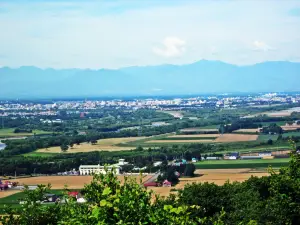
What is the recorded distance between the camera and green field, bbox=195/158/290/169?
3244cm

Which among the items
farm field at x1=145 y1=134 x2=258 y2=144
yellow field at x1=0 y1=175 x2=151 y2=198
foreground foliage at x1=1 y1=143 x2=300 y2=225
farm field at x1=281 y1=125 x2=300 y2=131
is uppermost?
foreground foliage at x1=1 y1=143 x2=300 y2=225

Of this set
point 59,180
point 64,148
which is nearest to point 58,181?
point 59,180

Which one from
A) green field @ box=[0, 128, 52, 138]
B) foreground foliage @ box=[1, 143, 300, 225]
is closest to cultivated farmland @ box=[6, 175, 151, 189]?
foreground foliage @ box=[1, 143, 300, 225]

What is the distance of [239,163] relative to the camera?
34125 mm

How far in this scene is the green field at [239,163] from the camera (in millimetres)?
32438

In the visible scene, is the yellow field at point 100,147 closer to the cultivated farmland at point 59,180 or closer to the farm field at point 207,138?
the farm field at point 207,138

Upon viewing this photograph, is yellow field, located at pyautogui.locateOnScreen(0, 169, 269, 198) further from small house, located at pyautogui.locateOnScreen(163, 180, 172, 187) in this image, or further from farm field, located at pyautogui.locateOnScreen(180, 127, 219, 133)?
farm field, located at pyautogui.locateOnScreen(180, 127, 219, 133)

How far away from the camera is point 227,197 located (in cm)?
1518

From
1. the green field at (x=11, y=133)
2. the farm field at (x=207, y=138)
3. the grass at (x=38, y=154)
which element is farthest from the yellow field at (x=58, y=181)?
the green field at (x=11, y=133)

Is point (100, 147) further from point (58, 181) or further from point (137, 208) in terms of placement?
point (137, 208)

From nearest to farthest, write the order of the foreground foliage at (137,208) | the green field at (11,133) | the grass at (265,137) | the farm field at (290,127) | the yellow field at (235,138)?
the foreground foliage at (137,208) → the grass at (265,137) → the yellow field at (235,138) → the farm field at (290,127) → the green field at (11,133)

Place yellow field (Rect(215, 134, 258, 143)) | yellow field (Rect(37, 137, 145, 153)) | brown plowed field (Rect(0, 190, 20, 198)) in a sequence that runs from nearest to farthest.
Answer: brown plowed field (Rect(0, 190, 20, 198)) < yellow field (Rect(37, 137, 145, 153)) < yellow field (Rect(215, 134, 258, 143))

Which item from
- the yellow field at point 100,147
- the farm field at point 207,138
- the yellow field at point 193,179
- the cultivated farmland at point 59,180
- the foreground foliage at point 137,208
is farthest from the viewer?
the farm field at point 207,138

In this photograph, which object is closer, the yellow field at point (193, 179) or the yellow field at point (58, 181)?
the yellow field at point (58, 181)
